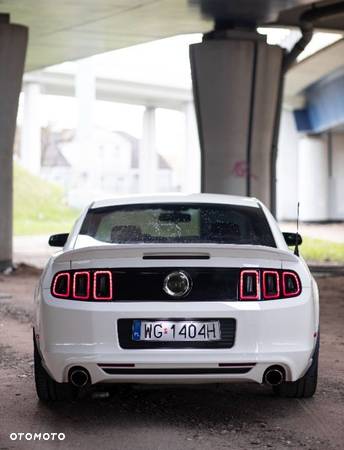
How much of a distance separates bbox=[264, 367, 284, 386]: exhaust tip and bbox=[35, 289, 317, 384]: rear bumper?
0.04 m

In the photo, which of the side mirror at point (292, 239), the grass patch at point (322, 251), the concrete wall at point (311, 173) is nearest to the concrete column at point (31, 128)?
the concrete wall at point (311, 173)

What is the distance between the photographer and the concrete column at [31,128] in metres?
53.7

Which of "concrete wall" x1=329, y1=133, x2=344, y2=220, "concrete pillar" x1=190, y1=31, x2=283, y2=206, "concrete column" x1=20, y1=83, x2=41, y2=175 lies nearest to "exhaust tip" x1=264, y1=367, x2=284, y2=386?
"concrete pillar" x1=190, y1=31, x2=283, y2=206

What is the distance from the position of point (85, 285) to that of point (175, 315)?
55 centimetres

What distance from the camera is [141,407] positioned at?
21.0ft

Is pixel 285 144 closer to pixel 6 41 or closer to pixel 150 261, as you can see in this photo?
pixel 6 41

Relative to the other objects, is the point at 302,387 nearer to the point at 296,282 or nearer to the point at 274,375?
the point at 274,375

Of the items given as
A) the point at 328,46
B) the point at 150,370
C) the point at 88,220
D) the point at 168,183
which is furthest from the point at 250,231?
the point at 168,183

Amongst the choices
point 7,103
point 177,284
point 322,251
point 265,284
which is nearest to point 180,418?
point 177,284

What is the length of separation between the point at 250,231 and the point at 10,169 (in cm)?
1269

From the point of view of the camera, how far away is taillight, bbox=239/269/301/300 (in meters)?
5.74

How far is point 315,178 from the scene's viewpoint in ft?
175

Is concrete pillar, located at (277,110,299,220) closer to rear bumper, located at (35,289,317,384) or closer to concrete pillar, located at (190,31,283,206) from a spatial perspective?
A: concrete pillar, located at (190,31,283,206)

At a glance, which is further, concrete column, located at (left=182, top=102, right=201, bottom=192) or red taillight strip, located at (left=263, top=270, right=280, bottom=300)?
concrete column, located at (left=182, top=102, right=201, bottom=192)
